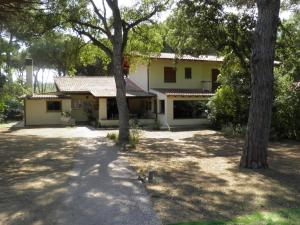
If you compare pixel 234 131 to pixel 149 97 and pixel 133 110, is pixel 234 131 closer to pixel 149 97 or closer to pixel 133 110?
pixel 149 97

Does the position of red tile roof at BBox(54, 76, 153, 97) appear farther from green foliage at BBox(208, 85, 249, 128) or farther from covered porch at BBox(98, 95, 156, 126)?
green foliage at BBox(208, 85, 249, 128)

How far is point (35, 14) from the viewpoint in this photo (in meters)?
19.2

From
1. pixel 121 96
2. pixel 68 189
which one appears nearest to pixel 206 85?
pixel 121 96

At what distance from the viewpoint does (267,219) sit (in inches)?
266

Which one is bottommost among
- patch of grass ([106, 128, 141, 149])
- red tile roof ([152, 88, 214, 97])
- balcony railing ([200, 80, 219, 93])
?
patch of grass ([106, 128, 141, 149])

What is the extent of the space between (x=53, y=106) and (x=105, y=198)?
2539 centimetres

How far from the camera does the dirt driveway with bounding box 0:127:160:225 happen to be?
6.84m

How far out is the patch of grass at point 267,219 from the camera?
654 cm

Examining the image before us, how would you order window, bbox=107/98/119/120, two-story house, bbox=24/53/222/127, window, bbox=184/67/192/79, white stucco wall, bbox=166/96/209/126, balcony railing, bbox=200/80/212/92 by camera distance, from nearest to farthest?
white stucco wall, bbox=166/96/209/126 → two-story house, bbox=24/53/222/127 → window, bbox=107/98/119/120 → window, bbox=184/67/192/79 → balcony railing, bbox=200/80/212/92

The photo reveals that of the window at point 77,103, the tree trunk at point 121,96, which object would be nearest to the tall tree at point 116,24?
the tree trunk at point 121,96

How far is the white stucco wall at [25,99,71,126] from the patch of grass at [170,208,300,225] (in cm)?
2658

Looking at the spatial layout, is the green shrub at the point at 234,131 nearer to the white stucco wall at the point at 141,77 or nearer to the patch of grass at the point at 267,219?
the white stucco wall at the point at 141,77

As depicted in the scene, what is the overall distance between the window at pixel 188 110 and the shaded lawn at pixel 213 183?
13895 mm

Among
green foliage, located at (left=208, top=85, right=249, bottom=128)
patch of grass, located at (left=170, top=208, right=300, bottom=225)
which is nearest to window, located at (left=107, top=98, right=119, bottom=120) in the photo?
green foliage, located at (left=208, top=85, right=249, bottom=128)
